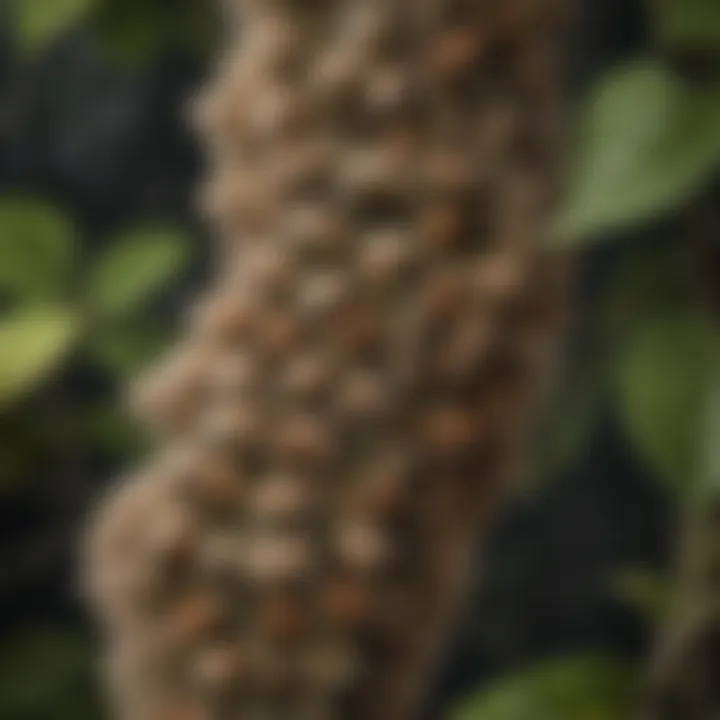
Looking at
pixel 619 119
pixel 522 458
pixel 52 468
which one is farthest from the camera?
pixel 52 468

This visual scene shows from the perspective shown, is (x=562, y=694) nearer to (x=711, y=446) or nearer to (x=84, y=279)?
(x=711, y=446)

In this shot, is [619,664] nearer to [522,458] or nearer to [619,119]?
[522,458]

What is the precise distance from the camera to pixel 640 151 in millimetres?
425

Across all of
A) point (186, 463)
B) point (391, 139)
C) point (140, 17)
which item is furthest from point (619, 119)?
point (140, 17)

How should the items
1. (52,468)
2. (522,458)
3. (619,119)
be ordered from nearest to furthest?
(619,119) → (522,458) → (52,468)

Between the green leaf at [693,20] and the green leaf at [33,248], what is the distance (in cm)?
28

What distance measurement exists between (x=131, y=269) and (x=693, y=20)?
0.28 metres

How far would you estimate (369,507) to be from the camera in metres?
0.47

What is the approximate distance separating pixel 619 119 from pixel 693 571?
0.55 feet

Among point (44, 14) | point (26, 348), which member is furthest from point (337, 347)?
point (44, 14)

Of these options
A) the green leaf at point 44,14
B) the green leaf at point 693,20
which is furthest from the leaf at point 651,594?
the green leaf at point 44,14

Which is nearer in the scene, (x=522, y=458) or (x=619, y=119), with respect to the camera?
(x=619, y=119)

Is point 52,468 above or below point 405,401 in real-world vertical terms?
above

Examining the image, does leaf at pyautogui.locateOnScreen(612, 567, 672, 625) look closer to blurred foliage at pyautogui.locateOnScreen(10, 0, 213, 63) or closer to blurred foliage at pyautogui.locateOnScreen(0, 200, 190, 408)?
blurred foliage at pyautogui.locateOnScreen(0, 200, 190, 408)
